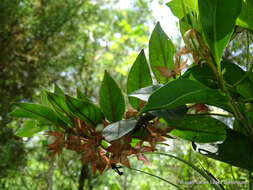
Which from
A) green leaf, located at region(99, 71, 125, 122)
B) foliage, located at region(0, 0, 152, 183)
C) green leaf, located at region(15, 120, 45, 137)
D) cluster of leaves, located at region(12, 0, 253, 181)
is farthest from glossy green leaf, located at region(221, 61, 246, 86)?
foliage, located at region(0, 0, 152, 183)

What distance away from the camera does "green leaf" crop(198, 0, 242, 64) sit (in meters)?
0.18

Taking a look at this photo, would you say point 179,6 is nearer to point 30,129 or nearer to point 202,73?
point 202,73

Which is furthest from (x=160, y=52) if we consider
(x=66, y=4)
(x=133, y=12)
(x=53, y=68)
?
(x=133, y=12)

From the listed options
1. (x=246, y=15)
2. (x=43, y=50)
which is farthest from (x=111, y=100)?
(x=43, y=50)

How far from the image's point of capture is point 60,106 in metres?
0.23

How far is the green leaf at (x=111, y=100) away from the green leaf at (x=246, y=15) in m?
0.13

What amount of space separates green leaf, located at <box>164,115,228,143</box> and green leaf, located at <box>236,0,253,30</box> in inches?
3.6

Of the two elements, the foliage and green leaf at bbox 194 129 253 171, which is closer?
green leaf at bbox 194 129 253 171

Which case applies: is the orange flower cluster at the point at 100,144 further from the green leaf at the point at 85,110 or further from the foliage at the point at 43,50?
the foliage at the point at 43,50

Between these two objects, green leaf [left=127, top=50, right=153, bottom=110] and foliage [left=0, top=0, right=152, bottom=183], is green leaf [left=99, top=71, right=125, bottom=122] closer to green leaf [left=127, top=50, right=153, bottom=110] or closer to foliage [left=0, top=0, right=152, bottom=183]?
green leaf [left=127, top=50, right=153, bottom=110]

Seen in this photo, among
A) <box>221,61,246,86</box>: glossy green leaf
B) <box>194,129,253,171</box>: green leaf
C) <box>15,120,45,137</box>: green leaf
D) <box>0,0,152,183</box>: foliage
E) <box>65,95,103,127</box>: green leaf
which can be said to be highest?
<box>0,0,152,183</box>: foliage

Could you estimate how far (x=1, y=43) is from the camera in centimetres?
156

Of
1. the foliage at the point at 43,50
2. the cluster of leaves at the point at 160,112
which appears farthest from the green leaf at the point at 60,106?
the foliage at the point at 43,50

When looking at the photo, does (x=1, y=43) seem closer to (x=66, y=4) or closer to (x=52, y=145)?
(x=66, y=4)
